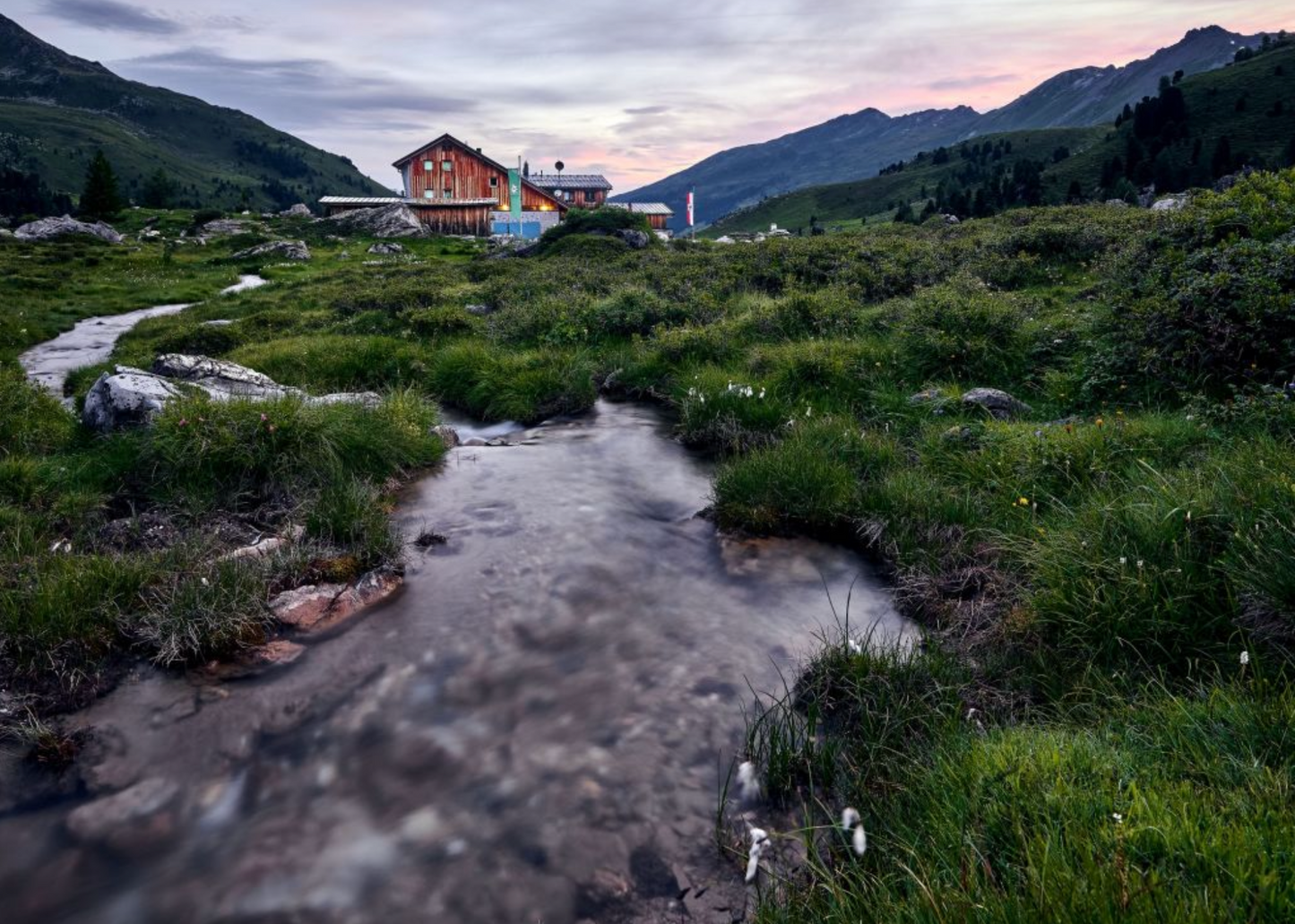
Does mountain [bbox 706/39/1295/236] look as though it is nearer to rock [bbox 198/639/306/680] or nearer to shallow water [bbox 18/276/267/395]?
shallow water [bbox 18/276/267/395]

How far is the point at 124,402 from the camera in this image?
9633mm

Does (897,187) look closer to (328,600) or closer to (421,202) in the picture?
(421,202)

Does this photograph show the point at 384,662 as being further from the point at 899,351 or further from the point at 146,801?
the point at 899,351

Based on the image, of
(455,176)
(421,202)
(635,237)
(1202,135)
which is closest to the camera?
(635,237)

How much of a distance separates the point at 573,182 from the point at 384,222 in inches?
2462

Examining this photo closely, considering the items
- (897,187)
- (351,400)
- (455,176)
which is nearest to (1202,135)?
(897,187)

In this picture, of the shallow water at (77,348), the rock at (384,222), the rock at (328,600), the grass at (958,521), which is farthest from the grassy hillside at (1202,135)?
the rock at (328,600)

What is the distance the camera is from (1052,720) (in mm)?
4289

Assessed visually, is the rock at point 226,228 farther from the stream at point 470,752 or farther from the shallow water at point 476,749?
the stream at point 470,752

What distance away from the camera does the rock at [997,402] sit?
1005 cm

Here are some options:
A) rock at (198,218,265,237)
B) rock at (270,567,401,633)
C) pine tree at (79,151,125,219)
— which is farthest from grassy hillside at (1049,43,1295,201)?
pine tree at (79,151,125,219)

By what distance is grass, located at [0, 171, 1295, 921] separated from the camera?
310 cm

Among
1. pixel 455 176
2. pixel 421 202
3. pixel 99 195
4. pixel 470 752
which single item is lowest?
pixel 470 752

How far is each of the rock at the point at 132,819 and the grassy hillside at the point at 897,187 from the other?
10686 centimetres
